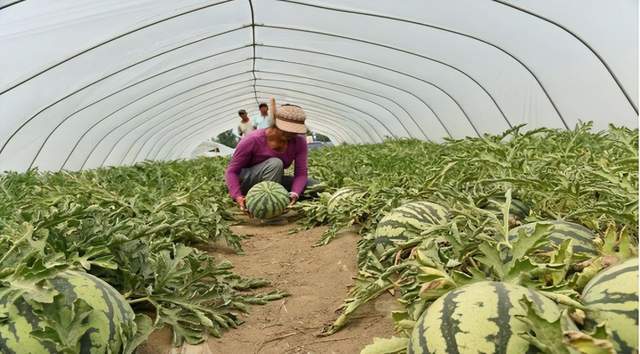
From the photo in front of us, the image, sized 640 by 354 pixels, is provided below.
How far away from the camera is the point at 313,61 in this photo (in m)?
13.1

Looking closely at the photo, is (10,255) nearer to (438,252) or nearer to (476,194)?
(438,252)

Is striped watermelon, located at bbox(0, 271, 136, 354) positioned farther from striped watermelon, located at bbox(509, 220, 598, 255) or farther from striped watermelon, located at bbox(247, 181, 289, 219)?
striped watermelon, located at bbox(247, 181, 289, 219)

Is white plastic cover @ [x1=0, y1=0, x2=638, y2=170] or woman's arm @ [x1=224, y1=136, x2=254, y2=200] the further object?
white plastic cover @ [x1=0, y1=0, x2=638, y2=170]

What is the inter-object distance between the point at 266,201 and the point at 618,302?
4.01m

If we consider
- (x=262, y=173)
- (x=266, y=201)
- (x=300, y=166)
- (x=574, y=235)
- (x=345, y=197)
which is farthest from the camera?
(x=300, y=166)

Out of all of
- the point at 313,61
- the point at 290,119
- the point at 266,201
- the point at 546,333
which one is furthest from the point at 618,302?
the point at 313,61

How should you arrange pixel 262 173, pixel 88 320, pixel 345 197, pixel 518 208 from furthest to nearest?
pixel 262 173 < pixel 345 197 < pixel 518 208 < pixel 88 320

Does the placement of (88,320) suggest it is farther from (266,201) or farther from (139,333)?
(266,201)

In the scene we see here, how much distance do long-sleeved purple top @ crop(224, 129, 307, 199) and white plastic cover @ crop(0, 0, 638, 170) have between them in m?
2.76

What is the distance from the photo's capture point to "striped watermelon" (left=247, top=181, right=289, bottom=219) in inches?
200

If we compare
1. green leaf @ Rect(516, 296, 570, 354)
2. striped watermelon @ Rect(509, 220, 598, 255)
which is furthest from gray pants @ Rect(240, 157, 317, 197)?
green leaf @ Rect(516, 296, 570, 354)

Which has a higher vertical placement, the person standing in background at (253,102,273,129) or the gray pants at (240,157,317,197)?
the person standing in background at (253,102,273,129)

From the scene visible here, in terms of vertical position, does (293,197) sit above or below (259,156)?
below

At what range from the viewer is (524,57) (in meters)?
8.17
